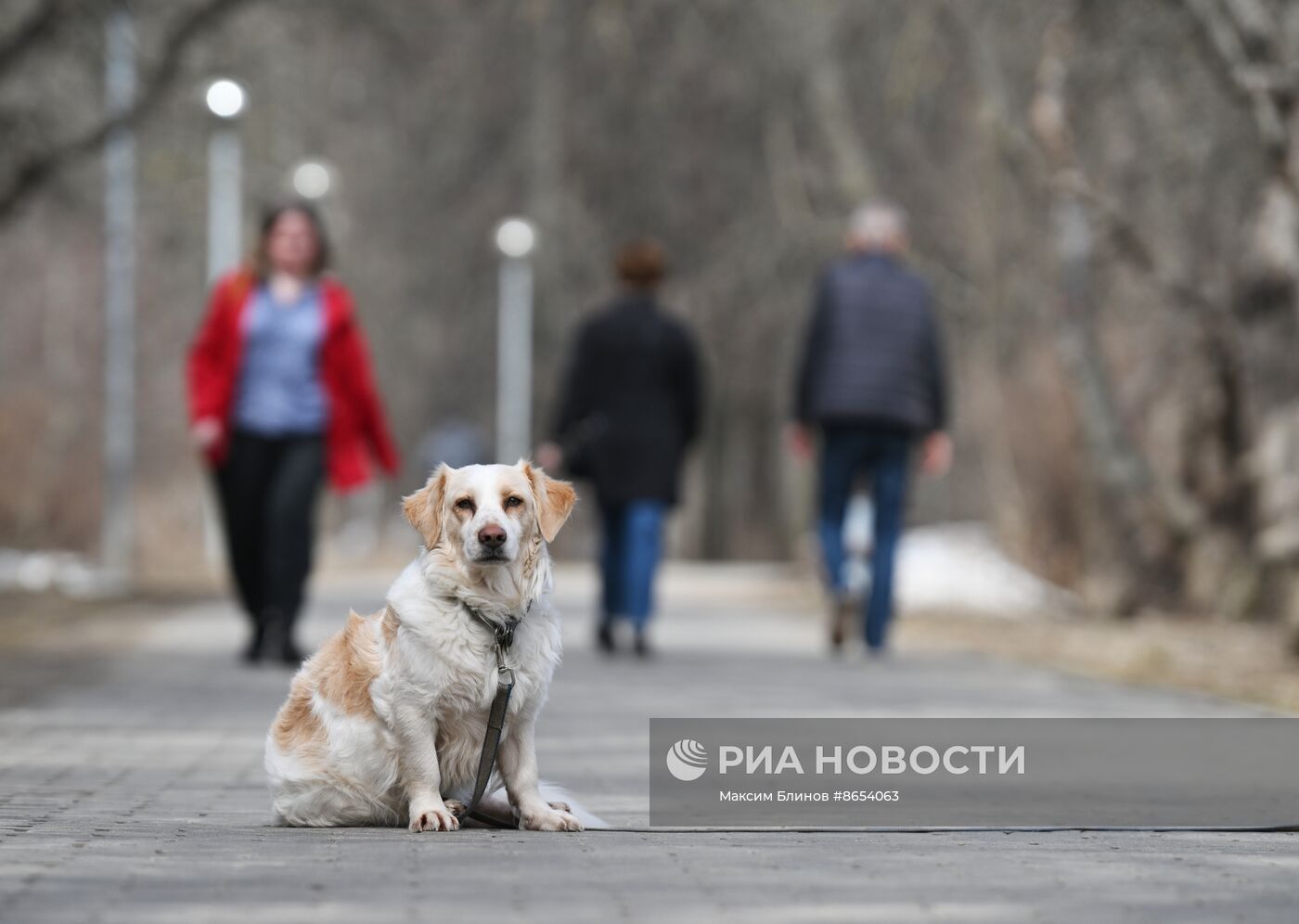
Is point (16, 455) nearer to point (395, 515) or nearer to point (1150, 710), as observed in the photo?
point (1150, 710)

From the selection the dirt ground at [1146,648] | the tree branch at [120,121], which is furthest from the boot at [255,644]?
the tree branch at [120,121]

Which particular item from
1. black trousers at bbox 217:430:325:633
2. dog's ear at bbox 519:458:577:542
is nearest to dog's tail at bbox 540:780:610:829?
dog's ear at bbox 519:458:577:542

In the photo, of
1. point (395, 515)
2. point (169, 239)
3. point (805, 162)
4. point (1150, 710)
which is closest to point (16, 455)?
point (169, 239)

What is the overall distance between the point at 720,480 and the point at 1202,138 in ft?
59.6

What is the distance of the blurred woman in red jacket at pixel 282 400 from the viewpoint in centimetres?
1180

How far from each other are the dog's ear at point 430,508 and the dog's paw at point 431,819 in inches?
27.7

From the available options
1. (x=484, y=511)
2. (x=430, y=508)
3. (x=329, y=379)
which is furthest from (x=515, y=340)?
(x=484, y=511)

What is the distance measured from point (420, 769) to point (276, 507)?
6006 mm

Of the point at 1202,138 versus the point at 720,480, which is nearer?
the point at 1202,138

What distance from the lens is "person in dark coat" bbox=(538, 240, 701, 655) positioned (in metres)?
13.5

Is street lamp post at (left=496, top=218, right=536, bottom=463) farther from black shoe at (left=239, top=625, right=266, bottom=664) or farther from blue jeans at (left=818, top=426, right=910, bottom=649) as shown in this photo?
black shoe at (left=239, top=625, right=266, bottom=664)

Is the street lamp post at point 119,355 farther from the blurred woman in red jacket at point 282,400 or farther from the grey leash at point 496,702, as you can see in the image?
the grey leash at point 496,702

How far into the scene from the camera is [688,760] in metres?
8.12

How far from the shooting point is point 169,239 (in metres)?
25.2
